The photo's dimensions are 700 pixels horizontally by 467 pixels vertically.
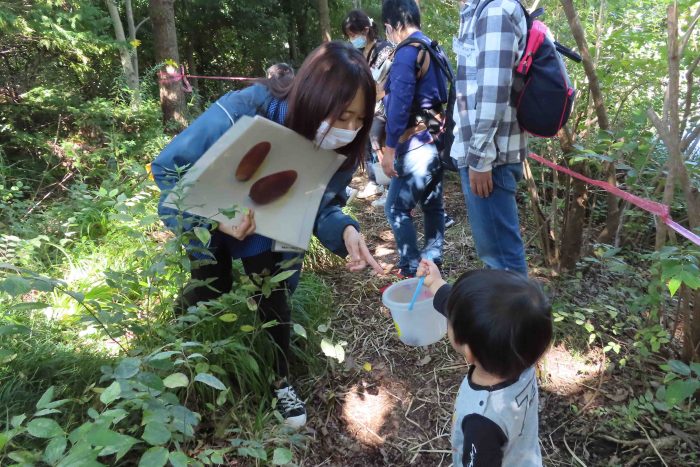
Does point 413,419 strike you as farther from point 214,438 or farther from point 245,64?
point 245,64

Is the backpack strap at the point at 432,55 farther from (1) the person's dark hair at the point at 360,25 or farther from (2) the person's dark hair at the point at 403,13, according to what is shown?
(1) the person's dark hair at the point at 360,25

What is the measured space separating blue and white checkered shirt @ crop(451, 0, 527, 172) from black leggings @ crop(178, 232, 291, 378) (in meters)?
1.00

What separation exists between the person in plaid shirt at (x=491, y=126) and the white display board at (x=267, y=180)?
2.13 ft

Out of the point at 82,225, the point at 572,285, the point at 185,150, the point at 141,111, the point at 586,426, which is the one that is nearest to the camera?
the point at 185,150

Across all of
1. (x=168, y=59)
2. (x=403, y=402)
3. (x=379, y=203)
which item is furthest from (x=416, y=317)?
(x=168, y=59)

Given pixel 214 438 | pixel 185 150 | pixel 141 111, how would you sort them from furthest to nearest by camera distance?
1. pixel 141 111
2. pixel 214 438
3. pixel 185 150

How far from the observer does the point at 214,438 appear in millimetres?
1780

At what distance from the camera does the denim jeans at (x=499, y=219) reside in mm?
2068

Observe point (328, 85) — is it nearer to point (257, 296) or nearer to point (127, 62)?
point (257, 296)

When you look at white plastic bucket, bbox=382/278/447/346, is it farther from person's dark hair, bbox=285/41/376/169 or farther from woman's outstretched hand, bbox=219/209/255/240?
person's dark hair, bbox=285/41/376/169

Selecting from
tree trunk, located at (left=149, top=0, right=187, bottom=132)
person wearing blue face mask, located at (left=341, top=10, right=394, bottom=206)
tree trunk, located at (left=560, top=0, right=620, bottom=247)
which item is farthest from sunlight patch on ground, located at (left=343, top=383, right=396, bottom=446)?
tree trunk, located at (left=149, top=0, right=187, bottom=132)

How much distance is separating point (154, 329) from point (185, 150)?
666mm

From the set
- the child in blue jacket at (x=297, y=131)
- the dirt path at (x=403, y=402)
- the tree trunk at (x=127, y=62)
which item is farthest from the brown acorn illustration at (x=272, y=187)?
the tree trunk at (x=127, y=62)

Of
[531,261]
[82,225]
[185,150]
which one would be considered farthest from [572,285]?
[82,225]
